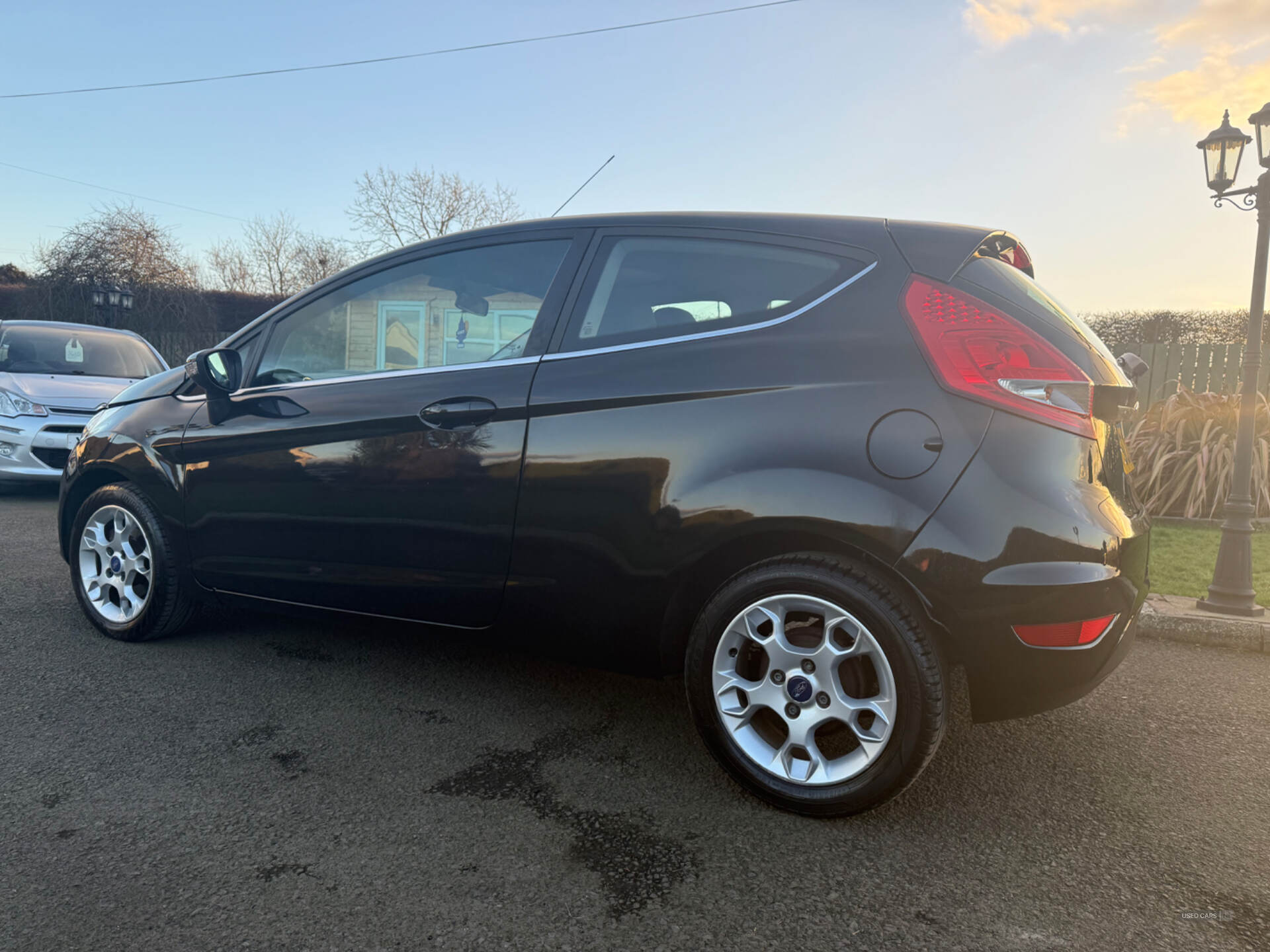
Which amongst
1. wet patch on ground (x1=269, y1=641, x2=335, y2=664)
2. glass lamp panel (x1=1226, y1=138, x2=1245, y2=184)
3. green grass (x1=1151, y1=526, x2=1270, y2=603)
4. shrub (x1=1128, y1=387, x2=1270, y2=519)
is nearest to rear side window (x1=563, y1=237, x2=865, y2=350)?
wet patch on ground (x1=269, y1=641, x2=335, y2=664)

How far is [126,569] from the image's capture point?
12.1ft

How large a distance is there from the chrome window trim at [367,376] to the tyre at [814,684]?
38.6 inches

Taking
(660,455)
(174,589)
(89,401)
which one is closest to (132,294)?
(89,401)

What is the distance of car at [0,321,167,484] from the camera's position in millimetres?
7398

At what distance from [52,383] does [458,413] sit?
22.1 ft

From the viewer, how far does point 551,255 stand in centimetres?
289

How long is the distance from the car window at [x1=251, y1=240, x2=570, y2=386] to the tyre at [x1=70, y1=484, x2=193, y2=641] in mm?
843

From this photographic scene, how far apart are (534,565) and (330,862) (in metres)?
0.98

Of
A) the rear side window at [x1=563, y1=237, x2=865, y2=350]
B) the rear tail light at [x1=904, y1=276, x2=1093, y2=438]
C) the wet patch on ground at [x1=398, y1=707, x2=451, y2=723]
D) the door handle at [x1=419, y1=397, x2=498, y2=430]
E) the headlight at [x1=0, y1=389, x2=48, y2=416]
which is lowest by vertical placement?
the wet patch on ground at [x1=398, y1=707, x2=451, y2=723]

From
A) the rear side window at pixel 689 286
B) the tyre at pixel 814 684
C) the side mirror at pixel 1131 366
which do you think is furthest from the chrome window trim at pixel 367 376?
the side mirror at pixel 1131 366

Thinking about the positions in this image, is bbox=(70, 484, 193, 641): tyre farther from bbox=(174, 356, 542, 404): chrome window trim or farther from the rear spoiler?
the rear spoiler

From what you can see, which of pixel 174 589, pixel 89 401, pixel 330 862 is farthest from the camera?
pixel 89 401

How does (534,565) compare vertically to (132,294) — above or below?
below

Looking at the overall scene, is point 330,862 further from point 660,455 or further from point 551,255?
point 551,255
